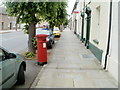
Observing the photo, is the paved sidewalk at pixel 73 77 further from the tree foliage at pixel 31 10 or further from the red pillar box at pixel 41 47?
the tree foliage at pixel 31 10

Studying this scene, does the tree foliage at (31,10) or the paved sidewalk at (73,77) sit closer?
the paved sidewalk at (73,77)

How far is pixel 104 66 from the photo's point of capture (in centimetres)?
637

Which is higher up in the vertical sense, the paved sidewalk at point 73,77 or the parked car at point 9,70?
the parked car at point 9,70

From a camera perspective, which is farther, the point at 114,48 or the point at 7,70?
the point at 114,48

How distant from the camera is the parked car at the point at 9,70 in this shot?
11.4ft

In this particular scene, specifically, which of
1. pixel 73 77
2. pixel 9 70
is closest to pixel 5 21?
pixel 73 77

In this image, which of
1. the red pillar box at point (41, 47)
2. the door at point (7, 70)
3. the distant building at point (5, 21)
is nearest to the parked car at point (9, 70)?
the door at point (7, 70)

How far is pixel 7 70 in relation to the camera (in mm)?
3660

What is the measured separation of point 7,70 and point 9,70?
117mm

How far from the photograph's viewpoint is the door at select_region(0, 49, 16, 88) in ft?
11.5

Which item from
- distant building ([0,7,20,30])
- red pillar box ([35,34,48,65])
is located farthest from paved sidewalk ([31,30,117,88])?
distant building ([0,7,20,30])

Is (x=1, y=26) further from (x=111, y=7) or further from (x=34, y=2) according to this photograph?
(x=111, y=7)

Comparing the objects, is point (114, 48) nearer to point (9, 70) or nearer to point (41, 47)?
point (41, 47)

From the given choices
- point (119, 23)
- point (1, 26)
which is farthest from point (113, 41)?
point (1, 26)
